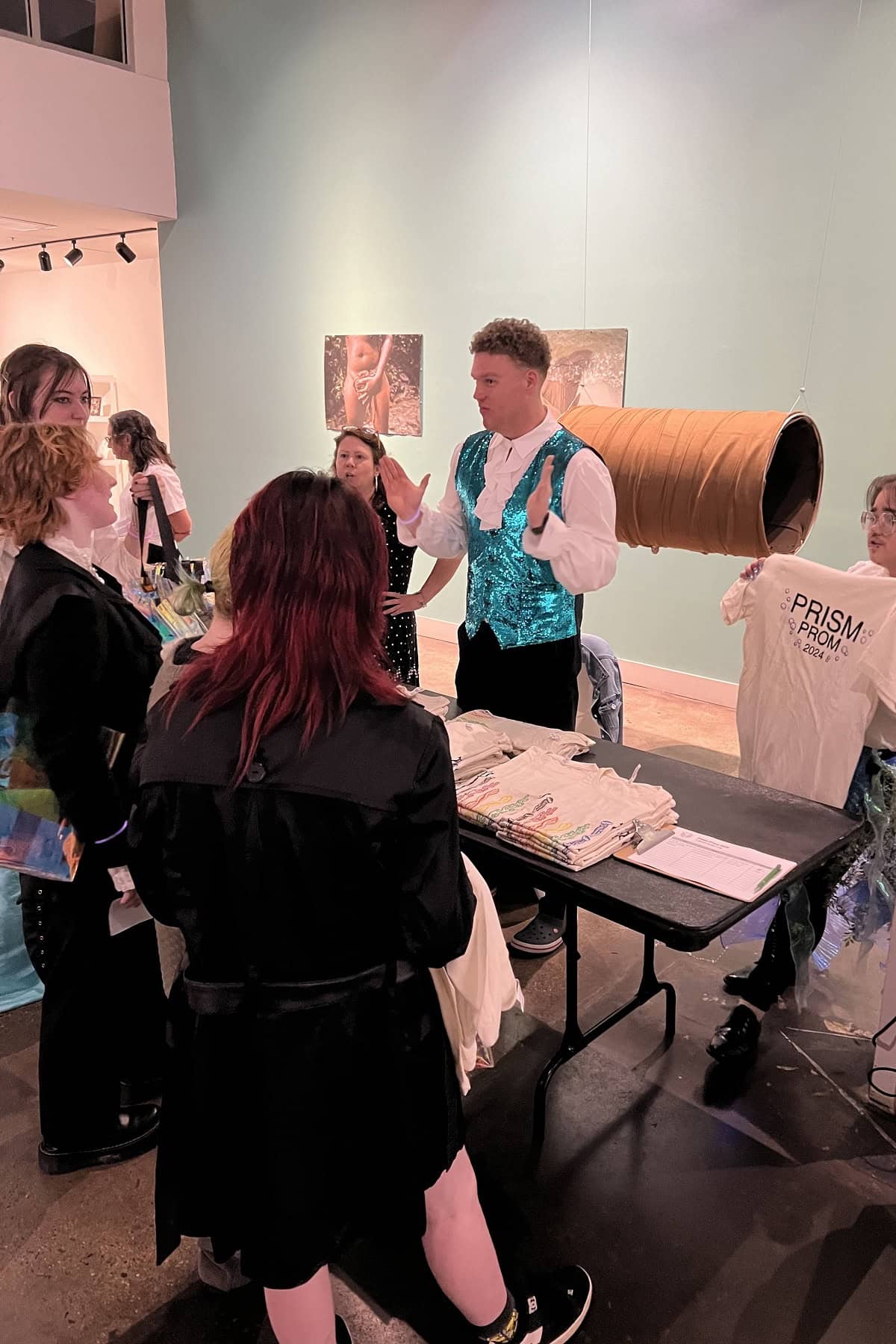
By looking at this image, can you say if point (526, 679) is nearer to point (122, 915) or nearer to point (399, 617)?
point (399, 617)

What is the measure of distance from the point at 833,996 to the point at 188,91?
7554 mm

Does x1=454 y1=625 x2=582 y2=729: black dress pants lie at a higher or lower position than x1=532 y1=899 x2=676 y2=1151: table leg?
higher

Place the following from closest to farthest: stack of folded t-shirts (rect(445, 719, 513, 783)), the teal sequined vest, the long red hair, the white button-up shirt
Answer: the long red hair → stack of folded t-shirts (rect(445, 719, 513, 783)) → the white button-up shirt → the teal sequined vest

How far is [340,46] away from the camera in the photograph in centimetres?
618

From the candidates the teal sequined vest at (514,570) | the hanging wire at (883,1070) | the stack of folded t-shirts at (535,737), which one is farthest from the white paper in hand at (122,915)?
the hanging wire at (883,1070)

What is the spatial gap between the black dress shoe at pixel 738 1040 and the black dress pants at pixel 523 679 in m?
0.63

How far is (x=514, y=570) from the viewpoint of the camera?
261 centimetres

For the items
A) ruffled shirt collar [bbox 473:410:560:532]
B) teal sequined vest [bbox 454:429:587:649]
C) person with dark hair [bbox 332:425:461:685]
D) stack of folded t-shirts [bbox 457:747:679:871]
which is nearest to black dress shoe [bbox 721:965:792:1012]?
stack of folded t-shirts [bbox 457:747:679:871]

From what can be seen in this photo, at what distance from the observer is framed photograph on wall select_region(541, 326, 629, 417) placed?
5156 millimetres

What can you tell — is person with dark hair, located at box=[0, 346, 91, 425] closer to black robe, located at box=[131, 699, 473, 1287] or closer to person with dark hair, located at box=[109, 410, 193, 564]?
person with dark hair, located at box=[109, 410, 193, 564]

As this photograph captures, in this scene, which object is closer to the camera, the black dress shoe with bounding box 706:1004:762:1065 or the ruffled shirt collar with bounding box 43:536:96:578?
the ruffled shirt collar with bounding box 43:536:96:578

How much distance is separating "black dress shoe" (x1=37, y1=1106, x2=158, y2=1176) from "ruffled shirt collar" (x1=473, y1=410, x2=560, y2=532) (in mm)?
1687

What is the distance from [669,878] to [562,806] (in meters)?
0.27

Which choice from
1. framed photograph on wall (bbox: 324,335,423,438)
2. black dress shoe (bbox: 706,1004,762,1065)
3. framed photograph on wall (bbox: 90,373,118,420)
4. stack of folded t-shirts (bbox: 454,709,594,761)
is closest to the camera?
stack of folded t-shirts (bbox: 454,709,594,761)
